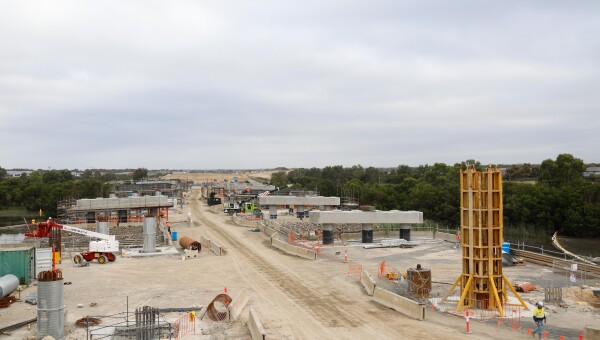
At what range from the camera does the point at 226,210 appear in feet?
283

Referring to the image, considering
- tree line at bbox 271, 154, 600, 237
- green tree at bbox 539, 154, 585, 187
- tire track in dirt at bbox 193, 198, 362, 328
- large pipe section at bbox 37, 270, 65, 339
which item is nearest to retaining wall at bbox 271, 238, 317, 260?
tire track in dirt at bbox 193, 198, 362, 328

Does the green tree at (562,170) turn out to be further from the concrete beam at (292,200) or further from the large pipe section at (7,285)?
the large pipe section at (7,285)

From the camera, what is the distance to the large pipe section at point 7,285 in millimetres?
24459

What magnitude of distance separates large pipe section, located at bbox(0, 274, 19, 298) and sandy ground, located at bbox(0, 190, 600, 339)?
85cm

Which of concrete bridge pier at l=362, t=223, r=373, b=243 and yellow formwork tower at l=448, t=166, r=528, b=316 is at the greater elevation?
yellow formwork tower at l=448, t=166, r=528, b=316

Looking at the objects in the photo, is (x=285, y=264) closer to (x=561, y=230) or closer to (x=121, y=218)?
(x=121, y=218)

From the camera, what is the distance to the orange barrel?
25547 mm

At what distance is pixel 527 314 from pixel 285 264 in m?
17.7

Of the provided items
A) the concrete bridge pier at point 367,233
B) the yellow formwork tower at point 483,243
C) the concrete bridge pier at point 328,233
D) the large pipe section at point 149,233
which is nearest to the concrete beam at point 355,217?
the concrete bridge pier at point 328,233

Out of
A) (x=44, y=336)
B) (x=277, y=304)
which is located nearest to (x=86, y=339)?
(x=44, y=336)

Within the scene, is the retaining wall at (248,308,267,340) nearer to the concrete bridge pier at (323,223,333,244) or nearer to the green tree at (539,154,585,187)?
the concrete bridge pier at (323,223,333,244)

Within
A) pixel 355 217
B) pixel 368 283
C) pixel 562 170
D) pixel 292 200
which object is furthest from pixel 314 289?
pixel 562 170

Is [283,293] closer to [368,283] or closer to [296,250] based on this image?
[368,283]

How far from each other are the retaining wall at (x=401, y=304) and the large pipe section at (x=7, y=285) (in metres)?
18.1
